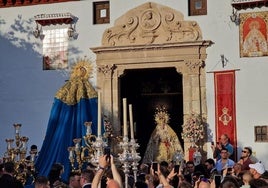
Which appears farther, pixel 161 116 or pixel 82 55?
pixel 161 116

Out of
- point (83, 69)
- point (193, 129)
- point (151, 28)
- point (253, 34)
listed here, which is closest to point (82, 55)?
point (83, 69)

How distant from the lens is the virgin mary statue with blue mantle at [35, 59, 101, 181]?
16922mm

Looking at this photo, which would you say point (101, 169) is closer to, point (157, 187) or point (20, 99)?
point (157, 187)

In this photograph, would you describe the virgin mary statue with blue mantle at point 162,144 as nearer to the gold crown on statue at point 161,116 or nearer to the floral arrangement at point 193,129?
the gold crown on statue at point 161,116

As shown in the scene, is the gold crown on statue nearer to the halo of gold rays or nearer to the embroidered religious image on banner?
the halo of gold rays

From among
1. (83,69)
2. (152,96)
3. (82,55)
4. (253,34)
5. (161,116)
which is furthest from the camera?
(152,96)

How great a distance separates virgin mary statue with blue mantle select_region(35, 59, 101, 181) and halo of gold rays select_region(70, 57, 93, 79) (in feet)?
1.25

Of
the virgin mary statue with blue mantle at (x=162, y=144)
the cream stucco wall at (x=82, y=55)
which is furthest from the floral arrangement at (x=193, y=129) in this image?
the virgin mary statue with blue mantle at (x=162, y=144)

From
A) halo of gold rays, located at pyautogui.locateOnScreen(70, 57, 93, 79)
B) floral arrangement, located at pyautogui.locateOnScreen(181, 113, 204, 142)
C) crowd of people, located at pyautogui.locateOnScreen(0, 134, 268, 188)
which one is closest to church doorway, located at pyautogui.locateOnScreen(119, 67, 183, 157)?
halo of gold rays, located at pyautogui.locateOnScreen(70, 57, 93, 79)

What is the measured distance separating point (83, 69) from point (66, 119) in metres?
1.82

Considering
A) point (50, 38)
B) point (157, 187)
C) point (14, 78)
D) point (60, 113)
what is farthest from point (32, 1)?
point (157, 187)

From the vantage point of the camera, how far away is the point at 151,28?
17453 mm

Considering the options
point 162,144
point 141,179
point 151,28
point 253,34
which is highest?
point 151,28

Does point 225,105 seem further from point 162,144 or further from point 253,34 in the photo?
point 162,144
